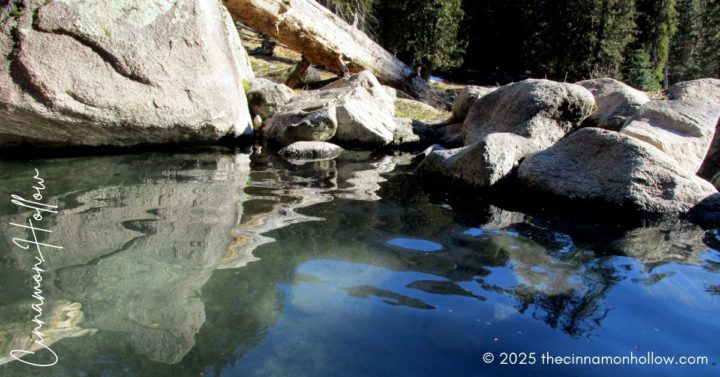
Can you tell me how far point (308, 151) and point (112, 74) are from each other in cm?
293

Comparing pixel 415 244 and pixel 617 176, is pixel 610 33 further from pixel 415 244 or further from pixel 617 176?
pixel 415 244

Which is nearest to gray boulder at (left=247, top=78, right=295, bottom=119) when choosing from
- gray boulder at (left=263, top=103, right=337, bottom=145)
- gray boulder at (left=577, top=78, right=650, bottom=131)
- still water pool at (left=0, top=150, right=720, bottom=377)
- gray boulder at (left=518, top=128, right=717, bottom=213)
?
gray boulder at (left=263, top=103, right=337, bottom=145)

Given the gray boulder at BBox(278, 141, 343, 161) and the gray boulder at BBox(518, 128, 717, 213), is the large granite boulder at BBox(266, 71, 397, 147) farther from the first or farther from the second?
the gray boulder at BBox(518, 128, 717, 213)

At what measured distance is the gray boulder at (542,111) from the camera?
8352 millimetres

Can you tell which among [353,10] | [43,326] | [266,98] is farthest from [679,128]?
[353,10]

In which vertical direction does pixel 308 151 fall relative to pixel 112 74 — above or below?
below

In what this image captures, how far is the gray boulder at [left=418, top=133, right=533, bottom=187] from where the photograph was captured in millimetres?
6348

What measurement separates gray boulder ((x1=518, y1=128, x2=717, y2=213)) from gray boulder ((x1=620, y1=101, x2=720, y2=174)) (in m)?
0.79

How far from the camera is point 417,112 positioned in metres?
12.4

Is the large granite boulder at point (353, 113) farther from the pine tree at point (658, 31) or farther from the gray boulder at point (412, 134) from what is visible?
the pine tree at point (658, 31)

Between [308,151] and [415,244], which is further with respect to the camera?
[308,151]

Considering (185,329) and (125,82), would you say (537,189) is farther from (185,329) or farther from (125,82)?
(125,82)

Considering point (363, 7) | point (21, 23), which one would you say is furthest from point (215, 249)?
point (363, 7)

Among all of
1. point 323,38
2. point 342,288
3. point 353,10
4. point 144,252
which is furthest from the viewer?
point 353,10
